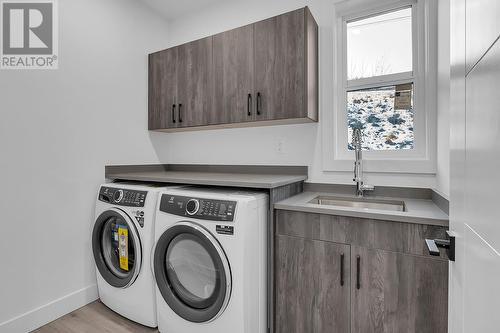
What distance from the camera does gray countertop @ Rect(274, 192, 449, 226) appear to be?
4.00 ft

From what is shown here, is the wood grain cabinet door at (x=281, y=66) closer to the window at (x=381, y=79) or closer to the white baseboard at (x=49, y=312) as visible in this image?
the window at (x=381, y=79)

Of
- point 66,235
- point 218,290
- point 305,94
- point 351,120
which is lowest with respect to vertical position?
point 218,290

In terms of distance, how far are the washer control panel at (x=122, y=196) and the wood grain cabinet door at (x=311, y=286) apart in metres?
0.98

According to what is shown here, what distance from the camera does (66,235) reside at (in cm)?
194

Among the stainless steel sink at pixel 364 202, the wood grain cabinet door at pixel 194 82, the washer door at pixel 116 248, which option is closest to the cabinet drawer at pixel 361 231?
the stainless steel sink at pixel 364 202

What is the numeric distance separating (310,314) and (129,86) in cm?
238

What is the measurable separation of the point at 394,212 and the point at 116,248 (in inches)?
74.7

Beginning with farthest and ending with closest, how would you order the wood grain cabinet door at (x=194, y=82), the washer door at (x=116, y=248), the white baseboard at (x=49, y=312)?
the wood grain cabinet door at (x=194, y=82)
the washer door at (x=116, y=248)
the white baseboard at (x=49, y=312)

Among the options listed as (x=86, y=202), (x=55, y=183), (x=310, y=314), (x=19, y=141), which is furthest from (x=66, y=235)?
(x=310, y=314)

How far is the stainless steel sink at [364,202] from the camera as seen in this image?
68.0 inches

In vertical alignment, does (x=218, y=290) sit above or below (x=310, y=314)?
above

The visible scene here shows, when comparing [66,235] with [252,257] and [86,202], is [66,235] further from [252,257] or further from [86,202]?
[252,257]

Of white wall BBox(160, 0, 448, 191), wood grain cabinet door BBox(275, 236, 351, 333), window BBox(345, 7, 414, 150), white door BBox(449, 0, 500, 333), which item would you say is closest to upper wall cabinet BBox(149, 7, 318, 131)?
white wall BBox(160, 0, 448, 191)

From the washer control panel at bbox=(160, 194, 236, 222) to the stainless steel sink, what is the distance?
64 centimetres
